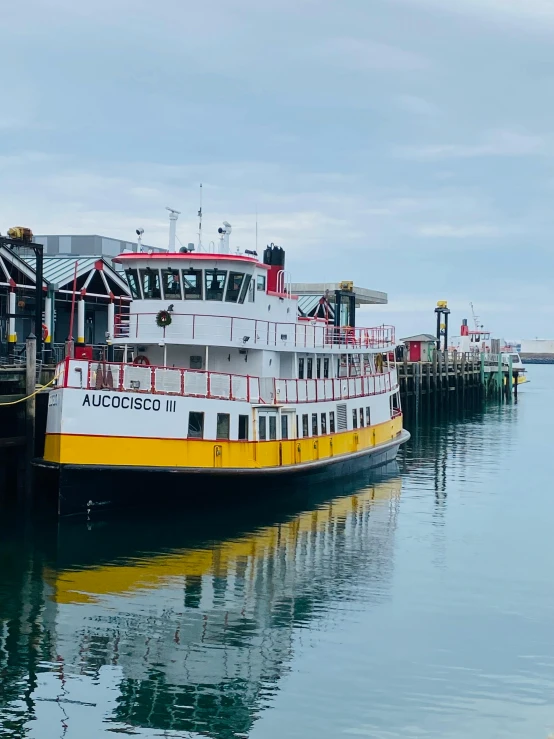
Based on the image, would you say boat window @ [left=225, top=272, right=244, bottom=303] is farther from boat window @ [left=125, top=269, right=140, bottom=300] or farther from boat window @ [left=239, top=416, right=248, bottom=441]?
boat window @ [left=239, top=416, right=248, bottom=441]

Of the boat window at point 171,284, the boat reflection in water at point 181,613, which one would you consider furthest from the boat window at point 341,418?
the boat window at point 171,284

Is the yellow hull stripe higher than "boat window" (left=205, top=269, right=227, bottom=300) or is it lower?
lower

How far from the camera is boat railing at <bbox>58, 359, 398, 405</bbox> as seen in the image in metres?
25.2

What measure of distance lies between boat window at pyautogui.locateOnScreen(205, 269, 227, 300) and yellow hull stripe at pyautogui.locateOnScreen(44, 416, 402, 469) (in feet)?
15.5

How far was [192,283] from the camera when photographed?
1169 inches

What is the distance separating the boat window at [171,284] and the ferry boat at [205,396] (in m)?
0.03

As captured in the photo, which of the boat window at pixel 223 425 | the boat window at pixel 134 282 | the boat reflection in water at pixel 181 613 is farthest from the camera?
the boat window at pixel 134 282

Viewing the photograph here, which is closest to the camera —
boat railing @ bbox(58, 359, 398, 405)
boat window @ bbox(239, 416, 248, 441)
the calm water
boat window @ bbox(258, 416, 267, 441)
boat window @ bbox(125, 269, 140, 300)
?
the calm water

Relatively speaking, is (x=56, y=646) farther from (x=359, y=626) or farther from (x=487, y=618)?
(x=487, y=618)

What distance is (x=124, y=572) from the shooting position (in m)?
21.9

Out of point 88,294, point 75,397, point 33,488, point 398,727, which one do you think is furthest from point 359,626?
point 88,294

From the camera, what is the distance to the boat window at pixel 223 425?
2747 cm

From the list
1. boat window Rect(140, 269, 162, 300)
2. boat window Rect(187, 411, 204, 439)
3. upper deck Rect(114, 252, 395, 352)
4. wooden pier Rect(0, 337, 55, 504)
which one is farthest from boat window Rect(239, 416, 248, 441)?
wooden pier Rect(0, 337, 55, 504)

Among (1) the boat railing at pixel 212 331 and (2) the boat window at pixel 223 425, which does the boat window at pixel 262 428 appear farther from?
(1) the boat railing at pixel 212 331
